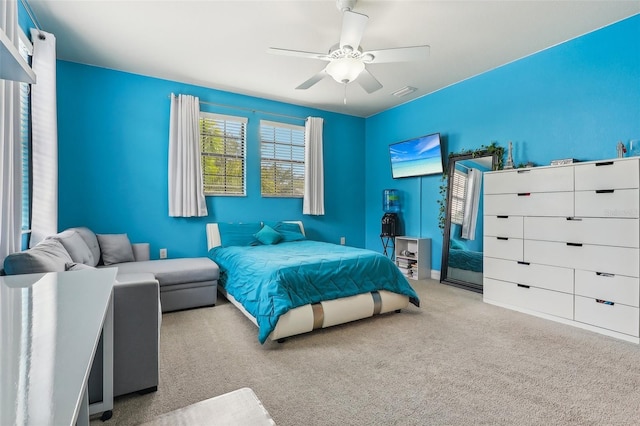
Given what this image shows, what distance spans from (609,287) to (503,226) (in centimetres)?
102

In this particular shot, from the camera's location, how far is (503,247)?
3355 mm

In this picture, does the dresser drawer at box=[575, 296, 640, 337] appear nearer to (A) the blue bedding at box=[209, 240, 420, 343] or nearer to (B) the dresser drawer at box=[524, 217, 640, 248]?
(B) the dresser drawer at box=[524, 217, 640, 248]

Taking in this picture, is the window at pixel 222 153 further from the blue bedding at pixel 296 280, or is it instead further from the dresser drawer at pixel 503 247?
the dresser drawer at pixel 503 247

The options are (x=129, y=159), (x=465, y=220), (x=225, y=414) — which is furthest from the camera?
(x=465, y=220)

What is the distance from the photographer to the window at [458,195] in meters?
4.11

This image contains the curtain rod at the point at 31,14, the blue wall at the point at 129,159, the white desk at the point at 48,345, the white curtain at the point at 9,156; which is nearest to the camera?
the white desk at the point at 48,345

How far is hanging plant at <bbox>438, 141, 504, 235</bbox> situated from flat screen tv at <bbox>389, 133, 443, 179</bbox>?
19 centimetres

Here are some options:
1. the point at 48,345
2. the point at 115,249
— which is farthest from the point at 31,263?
the point at 115,249

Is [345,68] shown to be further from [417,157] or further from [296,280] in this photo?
[417,157]

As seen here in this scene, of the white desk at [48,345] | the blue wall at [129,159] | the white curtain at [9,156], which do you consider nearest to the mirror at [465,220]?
the blue wall at [129,159]

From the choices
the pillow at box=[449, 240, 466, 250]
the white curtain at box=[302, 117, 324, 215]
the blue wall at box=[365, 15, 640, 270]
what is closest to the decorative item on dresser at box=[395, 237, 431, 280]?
the blue wall at box=[365, 15, 640, 270]

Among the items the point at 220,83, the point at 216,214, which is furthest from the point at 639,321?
the point at 220,83

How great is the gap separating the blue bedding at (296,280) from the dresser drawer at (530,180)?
5.12ft

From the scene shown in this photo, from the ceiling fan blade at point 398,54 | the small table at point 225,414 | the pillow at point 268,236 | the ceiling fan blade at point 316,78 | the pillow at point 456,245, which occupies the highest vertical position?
the ceiling fan blade at point 316,78
